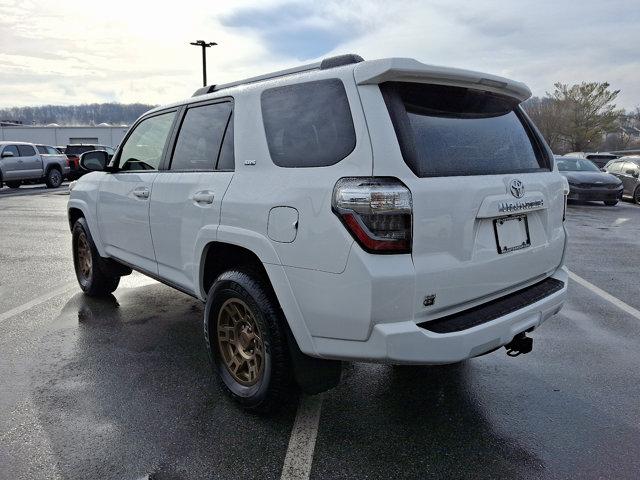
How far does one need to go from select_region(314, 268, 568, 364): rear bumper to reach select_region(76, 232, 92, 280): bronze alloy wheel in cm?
366

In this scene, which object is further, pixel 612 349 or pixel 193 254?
pixel 612 349

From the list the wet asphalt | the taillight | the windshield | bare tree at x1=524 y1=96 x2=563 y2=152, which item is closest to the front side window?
the windshield

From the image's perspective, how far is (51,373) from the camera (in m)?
3.45

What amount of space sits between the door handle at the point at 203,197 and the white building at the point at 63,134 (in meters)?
58.3

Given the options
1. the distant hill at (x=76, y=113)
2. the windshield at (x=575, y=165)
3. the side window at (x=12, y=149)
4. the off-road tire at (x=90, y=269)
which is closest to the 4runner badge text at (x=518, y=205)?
the off-road tire at (x=90, y=269)

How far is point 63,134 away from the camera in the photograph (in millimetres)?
59219

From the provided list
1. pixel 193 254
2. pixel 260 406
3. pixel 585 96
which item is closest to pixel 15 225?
pixel 193 254

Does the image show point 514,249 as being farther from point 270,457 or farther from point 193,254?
point 193,254

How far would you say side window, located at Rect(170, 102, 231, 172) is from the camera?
323 centimetres

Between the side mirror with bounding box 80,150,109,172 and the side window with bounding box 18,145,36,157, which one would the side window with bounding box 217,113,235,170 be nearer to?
the side mirror with bounding box 80,150,109,172

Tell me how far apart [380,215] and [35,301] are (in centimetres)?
437

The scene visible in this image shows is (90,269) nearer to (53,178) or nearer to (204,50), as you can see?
(53,178)

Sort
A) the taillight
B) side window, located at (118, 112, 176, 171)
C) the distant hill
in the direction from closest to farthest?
1. the taillight
2. side window, located at (118, 112, 176, 171)
3. the distant hill

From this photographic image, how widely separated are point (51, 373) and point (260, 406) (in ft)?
5.39
